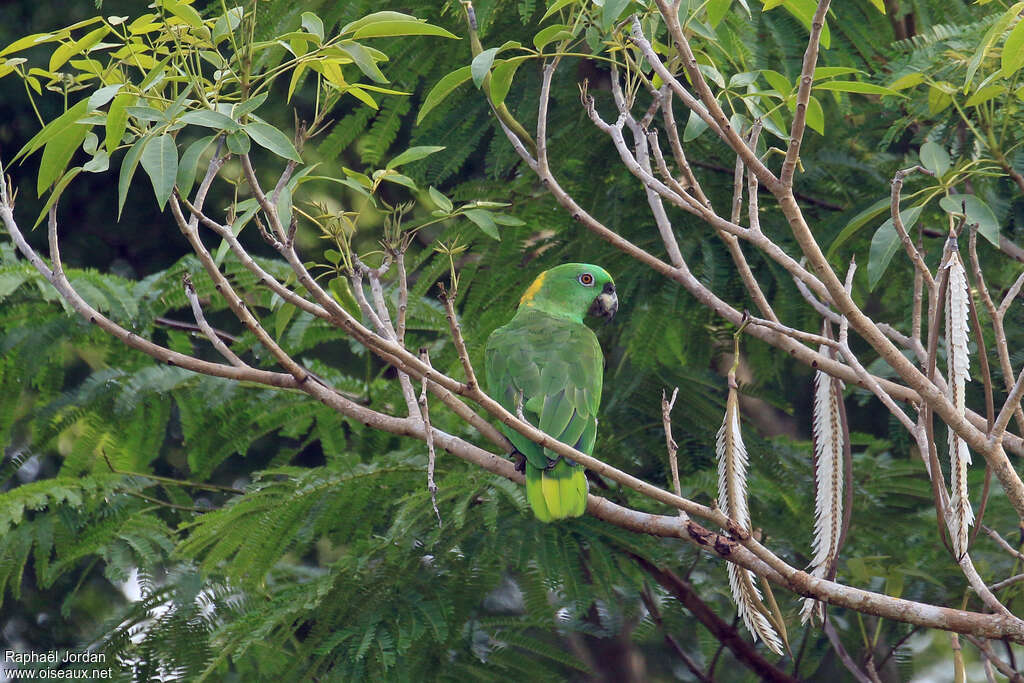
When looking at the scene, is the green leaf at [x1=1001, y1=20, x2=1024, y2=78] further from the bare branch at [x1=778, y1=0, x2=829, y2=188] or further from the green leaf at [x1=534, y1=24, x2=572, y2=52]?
the green leaf at [x1=534, y1=24, x2=572, y2=52]

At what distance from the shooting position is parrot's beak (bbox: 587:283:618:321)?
12.2ft

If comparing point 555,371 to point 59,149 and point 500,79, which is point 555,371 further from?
point 59,149


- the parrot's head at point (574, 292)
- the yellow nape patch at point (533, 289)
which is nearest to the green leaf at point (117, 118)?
the parrot's head at point (574, 292)

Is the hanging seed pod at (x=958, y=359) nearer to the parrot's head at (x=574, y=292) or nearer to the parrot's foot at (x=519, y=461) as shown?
the parrot's foot at (x=519, y=461)

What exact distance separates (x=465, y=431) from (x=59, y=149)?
7.30 feet

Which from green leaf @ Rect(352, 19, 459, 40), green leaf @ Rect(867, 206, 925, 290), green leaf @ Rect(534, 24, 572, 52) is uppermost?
green leaf @ Rect(352, 19, 459, 40)

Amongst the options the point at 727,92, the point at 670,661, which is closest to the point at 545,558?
the point at 727,92

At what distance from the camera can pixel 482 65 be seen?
84.7 inches

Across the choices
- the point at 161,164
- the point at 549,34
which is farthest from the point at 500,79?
the point at 161,164

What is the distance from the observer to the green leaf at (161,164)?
5.96 ft

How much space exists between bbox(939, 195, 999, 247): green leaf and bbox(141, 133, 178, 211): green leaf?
5.25ft

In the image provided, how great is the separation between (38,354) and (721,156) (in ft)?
9.11

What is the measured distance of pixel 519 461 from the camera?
123 inches

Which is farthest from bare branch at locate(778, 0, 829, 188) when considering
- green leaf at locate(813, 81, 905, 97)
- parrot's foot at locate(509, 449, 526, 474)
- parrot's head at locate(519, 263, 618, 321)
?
parrot's head at locate(519, 263, 618, 321)
